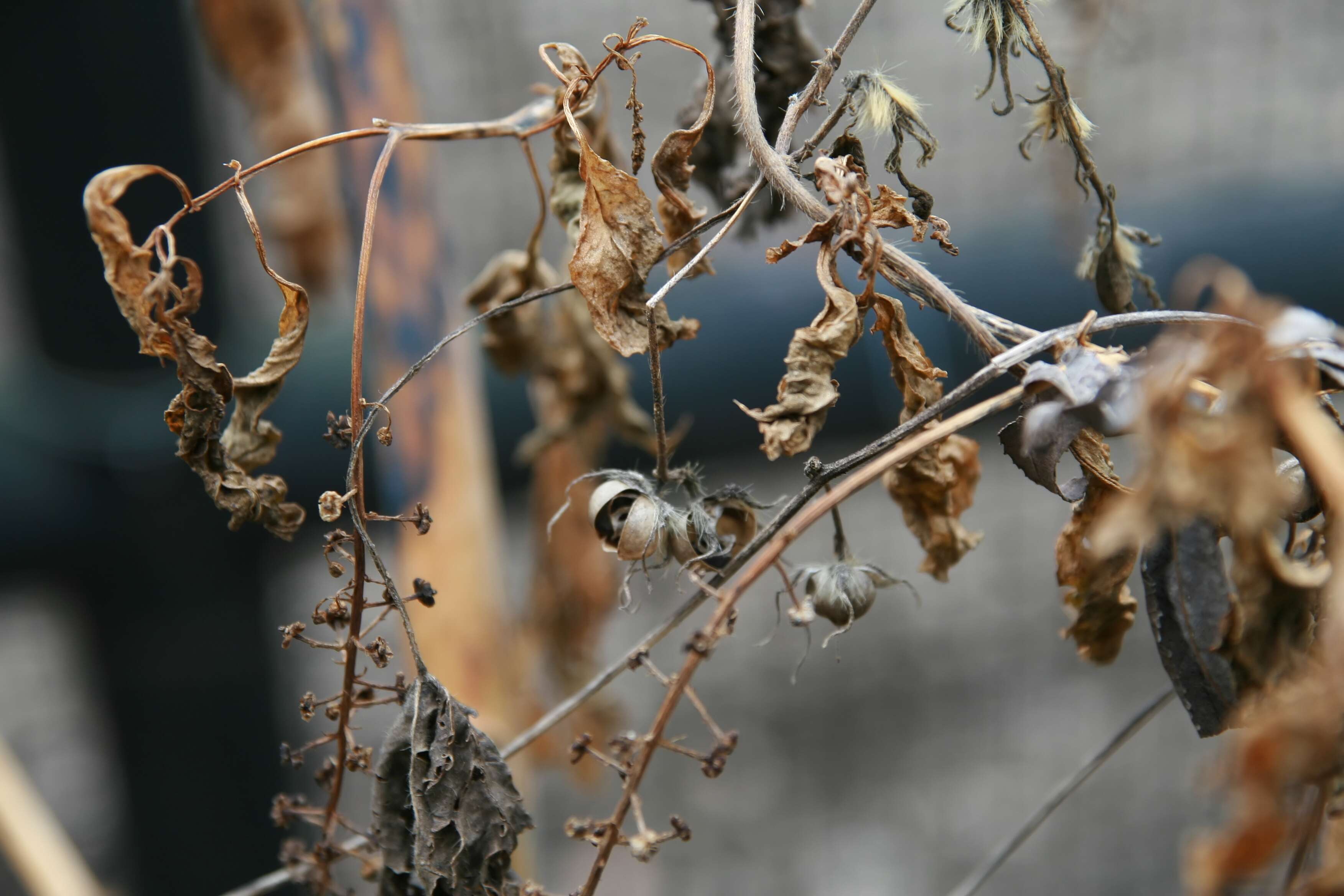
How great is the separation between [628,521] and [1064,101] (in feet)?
0.51

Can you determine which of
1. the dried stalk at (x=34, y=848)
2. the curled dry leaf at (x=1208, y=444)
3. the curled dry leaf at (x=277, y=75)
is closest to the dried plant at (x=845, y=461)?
the curled dry leaf at (x=1208, y=444)

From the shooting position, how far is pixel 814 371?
0.82ft

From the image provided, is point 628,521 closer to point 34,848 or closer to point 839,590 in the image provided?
point 839,590

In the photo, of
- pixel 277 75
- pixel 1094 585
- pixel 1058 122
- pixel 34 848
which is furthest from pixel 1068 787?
pixel 277 75

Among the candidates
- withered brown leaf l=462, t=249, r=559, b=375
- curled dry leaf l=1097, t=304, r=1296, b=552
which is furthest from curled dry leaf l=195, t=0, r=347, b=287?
curled dry leaf l=1097, t=304, r=1296, b=552

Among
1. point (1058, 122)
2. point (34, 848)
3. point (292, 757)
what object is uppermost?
point (1058, 122)

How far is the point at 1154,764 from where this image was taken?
1470mm

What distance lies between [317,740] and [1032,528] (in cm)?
130

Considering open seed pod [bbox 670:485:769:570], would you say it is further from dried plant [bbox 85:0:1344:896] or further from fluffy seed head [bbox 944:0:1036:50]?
fluffy seed head [bbox 944:0:1036:50]

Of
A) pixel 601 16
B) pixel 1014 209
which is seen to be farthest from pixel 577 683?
pixel 601 16

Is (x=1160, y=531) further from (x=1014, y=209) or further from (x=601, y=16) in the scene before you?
(x=601, y=16)

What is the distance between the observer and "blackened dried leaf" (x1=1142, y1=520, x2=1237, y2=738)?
207 mm

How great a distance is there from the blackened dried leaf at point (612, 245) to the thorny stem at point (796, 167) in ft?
0.11

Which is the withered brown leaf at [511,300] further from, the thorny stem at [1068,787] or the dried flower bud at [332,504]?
the thorny stem at [1068,787]
